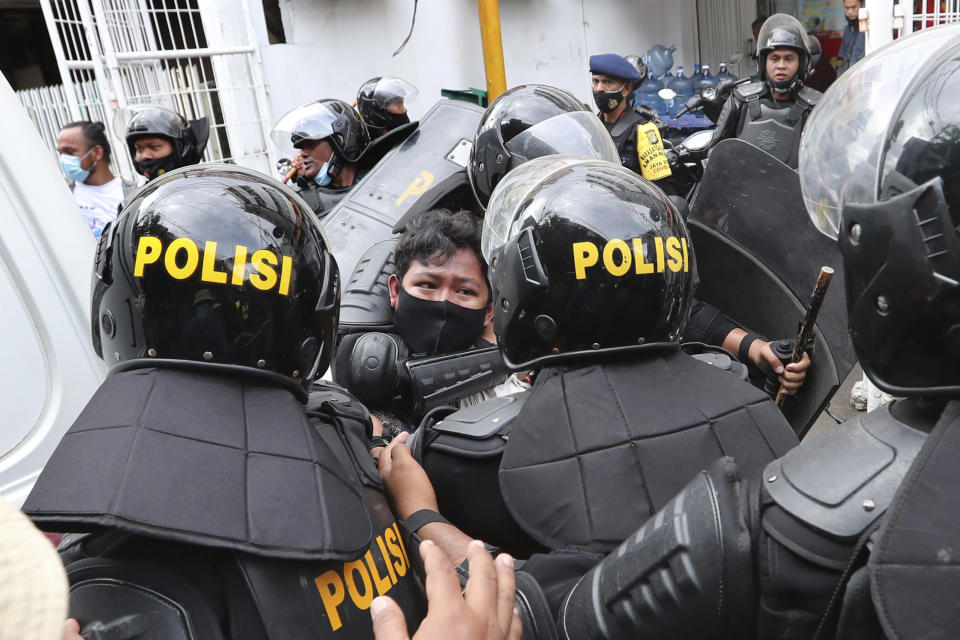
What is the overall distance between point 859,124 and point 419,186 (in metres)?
2.73

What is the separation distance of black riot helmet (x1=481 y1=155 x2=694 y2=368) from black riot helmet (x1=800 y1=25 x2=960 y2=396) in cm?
45

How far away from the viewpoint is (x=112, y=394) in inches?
48.7

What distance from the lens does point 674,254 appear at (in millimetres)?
1702

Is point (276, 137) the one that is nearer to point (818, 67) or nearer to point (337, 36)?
point (337, 36)

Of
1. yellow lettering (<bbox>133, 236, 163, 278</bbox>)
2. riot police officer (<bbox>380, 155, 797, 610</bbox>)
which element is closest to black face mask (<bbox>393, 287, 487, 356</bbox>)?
riot police officer (<bbox>380, 155, 797, 610</bbox>)

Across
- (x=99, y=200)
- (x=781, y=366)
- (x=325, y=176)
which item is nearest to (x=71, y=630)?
(x=781, y=366)

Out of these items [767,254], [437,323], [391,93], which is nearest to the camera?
[437,323]

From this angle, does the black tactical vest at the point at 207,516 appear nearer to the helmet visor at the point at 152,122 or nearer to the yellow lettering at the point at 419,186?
the yellow lettering at the point at 419,186

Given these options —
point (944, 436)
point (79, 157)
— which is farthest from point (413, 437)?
point (79, 157)

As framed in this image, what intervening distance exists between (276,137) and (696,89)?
21.6 feet

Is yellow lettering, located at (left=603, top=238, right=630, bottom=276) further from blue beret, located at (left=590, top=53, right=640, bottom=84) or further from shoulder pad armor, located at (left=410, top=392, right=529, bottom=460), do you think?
blue beret, located at (left=590, top=53, right=640, bottom=84)

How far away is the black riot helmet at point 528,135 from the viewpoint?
2.94 meters

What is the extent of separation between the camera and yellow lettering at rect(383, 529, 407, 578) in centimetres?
139

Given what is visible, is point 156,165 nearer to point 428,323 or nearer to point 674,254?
point 428,323
